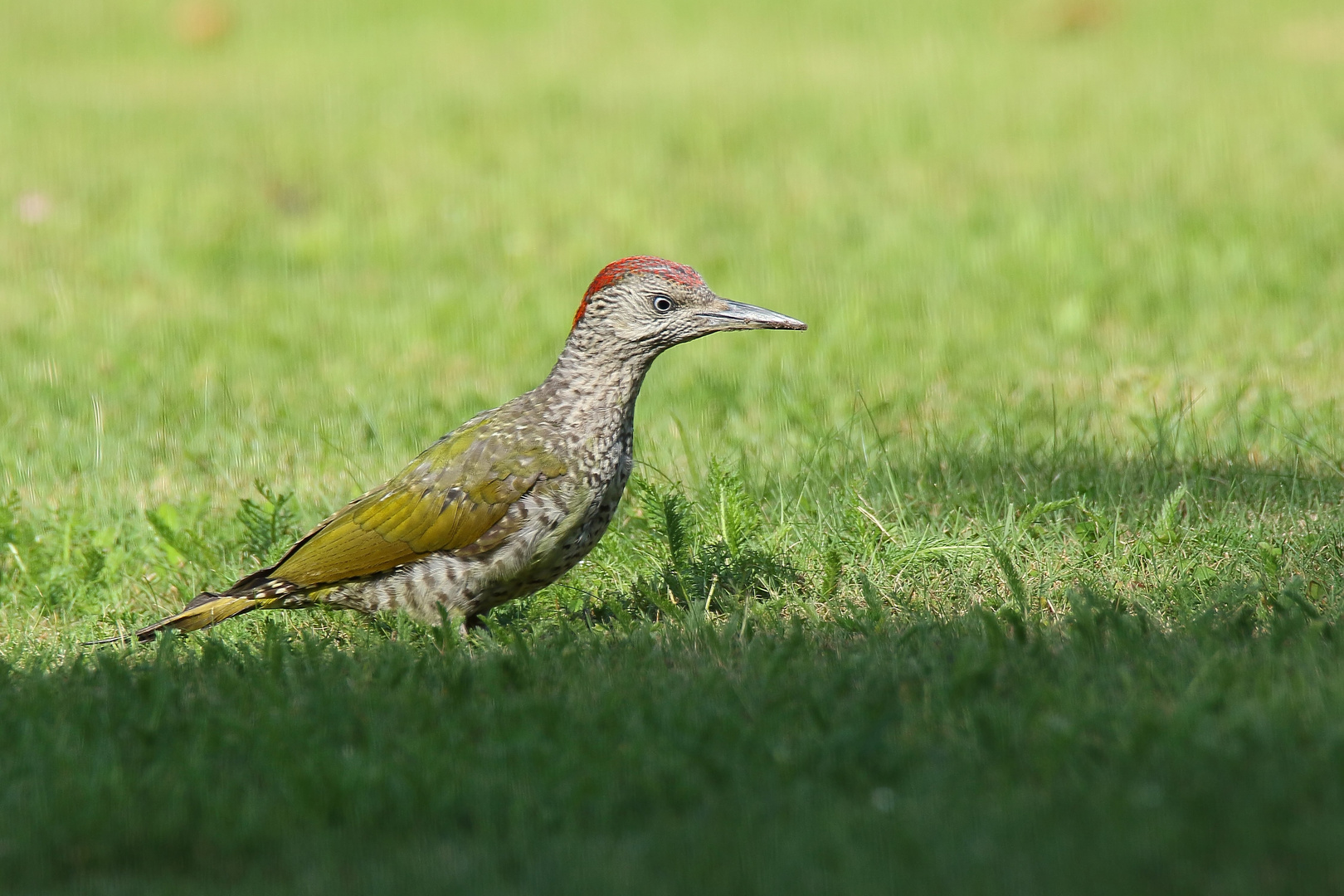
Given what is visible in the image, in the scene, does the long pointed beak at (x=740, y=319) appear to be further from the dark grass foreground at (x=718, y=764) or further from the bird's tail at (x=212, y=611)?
the bird's tail at (x=212, y=611)

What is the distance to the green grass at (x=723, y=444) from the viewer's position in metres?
3.41

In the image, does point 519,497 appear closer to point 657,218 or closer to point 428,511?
point 428,511

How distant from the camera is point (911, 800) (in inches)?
133

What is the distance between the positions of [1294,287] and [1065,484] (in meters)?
3.88

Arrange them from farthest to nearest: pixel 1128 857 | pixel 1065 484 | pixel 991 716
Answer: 1. pixel 1065 484
2. pixel 991 716
3. pixel 1128 857

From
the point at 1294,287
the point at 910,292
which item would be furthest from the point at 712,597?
the point at 1294,287

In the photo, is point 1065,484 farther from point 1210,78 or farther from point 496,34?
point 496,34

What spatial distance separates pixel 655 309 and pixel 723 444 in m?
1.89

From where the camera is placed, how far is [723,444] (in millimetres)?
6906

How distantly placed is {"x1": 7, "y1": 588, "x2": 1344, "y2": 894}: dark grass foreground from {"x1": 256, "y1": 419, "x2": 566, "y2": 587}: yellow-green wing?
479 millimetres

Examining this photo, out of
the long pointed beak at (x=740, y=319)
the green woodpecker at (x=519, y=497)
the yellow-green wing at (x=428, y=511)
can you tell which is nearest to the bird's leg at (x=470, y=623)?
the green woodpecker at (x=519, y=497)

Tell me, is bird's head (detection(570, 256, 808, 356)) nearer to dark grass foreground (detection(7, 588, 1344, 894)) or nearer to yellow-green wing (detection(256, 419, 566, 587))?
yellow-green wing (detection(256, 419, 566, 587))

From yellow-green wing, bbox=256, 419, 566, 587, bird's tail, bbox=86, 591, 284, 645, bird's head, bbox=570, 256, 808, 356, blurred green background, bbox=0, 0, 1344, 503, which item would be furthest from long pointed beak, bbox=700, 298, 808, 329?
bird's tail, bbox=86, 591, 284, 645

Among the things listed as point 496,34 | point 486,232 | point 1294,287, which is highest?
point 496,34
